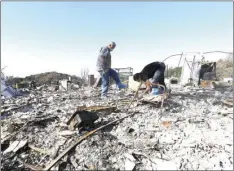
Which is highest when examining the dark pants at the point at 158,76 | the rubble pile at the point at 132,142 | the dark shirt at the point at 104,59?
the dark shirt at the point at 104,59

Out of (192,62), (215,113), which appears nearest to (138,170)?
(215,113)

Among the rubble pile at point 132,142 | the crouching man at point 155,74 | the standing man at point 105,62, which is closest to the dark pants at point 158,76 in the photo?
the crouching man at point 155,74

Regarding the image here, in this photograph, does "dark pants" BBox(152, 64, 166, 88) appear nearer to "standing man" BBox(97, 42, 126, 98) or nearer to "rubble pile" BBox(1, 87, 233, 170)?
"rubble pile" BBox(1, 87, 233, 170)

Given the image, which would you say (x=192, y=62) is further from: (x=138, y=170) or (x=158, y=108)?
(x=138, y=170)

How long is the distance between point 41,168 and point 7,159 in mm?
955

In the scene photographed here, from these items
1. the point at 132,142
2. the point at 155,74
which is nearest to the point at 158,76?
the point at 155,74

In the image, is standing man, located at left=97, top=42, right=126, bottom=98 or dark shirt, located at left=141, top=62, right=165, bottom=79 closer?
dark shirt, located at left=141, top=62, right=165, bottom=79

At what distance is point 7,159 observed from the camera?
403 centimetres

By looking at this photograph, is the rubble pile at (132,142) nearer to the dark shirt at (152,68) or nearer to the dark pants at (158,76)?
the dark pants at (158,76)

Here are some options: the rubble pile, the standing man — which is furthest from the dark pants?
the standing man

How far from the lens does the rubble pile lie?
346 centimetres

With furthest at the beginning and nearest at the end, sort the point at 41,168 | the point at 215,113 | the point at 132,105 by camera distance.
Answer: the point at 132,105, the point at 215,113, the point at 41,168

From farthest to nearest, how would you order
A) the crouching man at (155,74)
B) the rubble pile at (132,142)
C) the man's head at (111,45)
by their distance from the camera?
the man's head at (111,45), the crouching man at (155,74), the rubble pile at (132,142)

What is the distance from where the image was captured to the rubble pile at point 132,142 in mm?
3459
